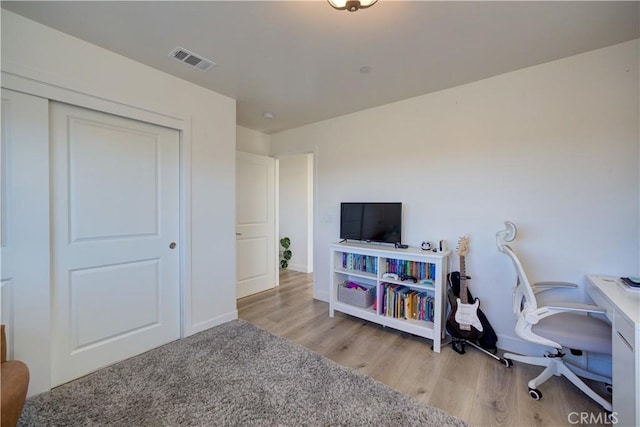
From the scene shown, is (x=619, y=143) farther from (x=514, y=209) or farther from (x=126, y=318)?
(x=126, y=318)

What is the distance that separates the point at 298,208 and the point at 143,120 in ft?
10.5

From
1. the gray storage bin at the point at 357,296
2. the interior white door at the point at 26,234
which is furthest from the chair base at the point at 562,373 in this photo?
the interior white door at the point at 26,234

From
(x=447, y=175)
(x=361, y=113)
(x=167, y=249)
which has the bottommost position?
(x=167, y=249)

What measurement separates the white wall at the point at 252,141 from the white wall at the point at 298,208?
2.77ft

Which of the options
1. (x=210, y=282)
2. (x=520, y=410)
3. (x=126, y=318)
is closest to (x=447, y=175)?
(x=520, y=410)

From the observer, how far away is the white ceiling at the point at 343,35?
1530mm

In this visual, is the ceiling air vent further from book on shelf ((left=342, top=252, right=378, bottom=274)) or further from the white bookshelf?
book on shelf ((left=342, top=252, right=378, bottom=274))

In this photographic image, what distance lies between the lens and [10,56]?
61.9 inches

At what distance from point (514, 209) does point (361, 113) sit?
6.24ft

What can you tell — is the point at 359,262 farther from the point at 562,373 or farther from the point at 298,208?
the point at 298,208

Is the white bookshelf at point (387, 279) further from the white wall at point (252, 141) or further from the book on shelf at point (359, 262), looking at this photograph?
the white wall at point (252, 141)

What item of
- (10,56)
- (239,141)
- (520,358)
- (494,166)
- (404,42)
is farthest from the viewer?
(239,141)

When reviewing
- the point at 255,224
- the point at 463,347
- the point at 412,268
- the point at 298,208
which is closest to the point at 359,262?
the point at 412,268

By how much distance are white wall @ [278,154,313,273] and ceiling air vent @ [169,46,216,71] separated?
2.73 m
